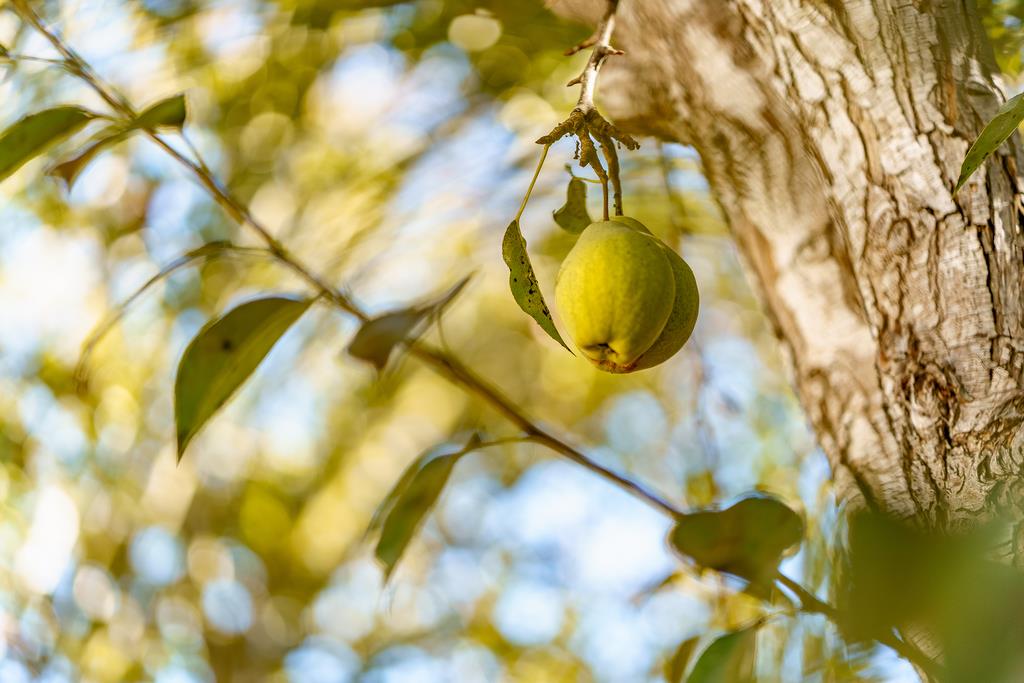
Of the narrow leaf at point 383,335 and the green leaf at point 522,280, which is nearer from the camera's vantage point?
the green leaf at point 522,280

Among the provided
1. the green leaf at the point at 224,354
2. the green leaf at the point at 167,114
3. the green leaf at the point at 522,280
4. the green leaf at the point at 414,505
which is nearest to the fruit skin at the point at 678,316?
the green leaf at the point at 522,280

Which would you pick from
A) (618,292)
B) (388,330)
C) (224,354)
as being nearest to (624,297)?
(618,292)

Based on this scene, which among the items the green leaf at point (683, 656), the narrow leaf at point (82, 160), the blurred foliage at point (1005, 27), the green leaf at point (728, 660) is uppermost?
the blurred foliage at point (1005, 27)

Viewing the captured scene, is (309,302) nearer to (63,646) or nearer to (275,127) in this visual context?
(275,127)

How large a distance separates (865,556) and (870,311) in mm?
588

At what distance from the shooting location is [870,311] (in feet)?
2.69

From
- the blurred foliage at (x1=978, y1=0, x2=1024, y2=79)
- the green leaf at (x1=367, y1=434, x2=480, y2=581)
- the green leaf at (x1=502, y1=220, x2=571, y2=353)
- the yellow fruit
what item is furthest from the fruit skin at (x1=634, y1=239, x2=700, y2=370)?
the blurred foliage at (x1=978, y1=0, x2=1024, y2=79)

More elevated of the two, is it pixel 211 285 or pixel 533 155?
pixel 211 285

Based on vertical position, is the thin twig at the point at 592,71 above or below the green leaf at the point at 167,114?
below

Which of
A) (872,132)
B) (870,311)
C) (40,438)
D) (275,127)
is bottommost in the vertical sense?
(870,311)

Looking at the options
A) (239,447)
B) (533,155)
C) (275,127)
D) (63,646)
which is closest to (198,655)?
(63,646)

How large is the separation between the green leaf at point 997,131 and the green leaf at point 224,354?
525 millimetres

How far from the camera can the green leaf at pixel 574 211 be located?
813 mm

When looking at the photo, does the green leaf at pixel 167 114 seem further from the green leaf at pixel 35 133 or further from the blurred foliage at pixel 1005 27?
the blurred foliage at pixel 1005 27
